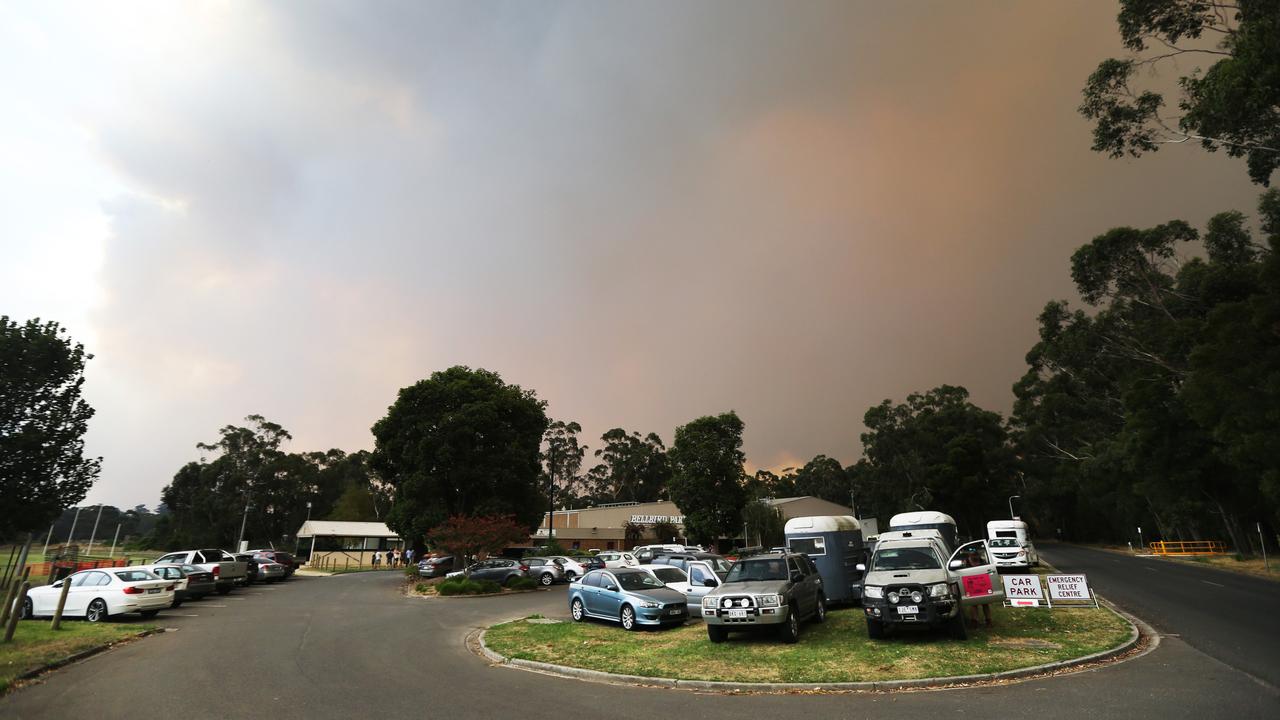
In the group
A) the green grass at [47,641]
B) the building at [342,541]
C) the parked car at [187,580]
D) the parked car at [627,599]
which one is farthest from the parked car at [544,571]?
the building at [342,541]

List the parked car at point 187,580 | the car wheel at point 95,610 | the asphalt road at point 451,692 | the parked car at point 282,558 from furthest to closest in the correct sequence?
the parked car at point 282,558 → the parked car at point 187,580 → the car wheel at point 95,610 → the asphalt road at point 451,692

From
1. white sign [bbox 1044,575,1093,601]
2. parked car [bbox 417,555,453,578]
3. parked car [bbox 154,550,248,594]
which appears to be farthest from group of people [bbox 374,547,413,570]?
white sign [bbox 1044,575,1093,601]

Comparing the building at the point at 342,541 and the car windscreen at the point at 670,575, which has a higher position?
the building at the point at 342,541

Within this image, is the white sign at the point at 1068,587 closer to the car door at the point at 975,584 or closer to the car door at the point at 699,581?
the car door at the point at 975,584

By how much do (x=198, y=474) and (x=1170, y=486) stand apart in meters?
109

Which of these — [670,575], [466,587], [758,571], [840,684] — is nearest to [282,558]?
[466,587]

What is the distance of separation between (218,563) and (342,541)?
1562 inches

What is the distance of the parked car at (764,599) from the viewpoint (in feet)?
39.4

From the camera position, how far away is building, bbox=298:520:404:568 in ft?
190

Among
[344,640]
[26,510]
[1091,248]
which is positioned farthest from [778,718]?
[1091,248]

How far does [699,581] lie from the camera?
56.6ft

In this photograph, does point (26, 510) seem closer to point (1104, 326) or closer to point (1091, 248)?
point (1091, 248)

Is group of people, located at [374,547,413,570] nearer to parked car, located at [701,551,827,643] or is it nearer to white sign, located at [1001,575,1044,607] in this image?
parked car, located at [701,551,827,643]

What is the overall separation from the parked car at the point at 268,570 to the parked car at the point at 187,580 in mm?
8073
